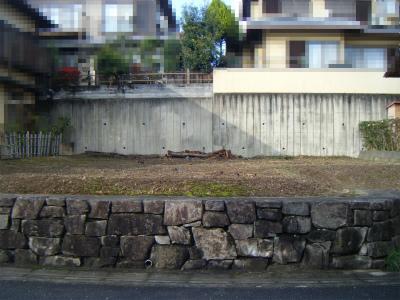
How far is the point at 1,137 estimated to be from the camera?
39.7ft

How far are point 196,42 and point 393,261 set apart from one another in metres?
16.0

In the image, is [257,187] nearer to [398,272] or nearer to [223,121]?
[398,272]

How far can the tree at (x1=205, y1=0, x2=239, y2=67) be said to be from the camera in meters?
20.4

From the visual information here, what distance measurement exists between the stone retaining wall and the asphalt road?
0.54 meters

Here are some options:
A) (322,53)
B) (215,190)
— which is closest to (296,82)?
(322,53)

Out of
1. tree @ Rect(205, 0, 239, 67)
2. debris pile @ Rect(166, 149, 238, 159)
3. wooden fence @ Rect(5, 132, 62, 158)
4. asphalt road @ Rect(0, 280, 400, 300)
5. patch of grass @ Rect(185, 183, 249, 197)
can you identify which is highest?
tree @ Rect(205, 0, 239, 67)

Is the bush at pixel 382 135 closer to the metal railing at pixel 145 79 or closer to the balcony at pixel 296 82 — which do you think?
the balcony at pixel 296 82

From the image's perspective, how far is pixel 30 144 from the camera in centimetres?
1263

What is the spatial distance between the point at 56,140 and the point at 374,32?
13125 mm

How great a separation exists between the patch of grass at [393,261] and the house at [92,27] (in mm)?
9390

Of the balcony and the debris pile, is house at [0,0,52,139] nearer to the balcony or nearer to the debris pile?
the debris pile

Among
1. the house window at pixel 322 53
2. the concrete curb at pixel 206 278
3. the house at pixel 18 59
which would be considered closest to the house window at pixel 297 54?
the house window at pixel 322 53

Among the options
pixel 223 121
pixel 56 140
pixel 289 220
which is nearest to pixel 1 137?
pixel 56 140

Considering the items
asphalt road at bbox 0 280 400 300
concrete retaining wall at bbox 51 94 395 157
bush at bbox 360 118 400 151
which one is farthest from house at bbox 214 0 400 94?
asphalt road at bbox 0 280 400 300
